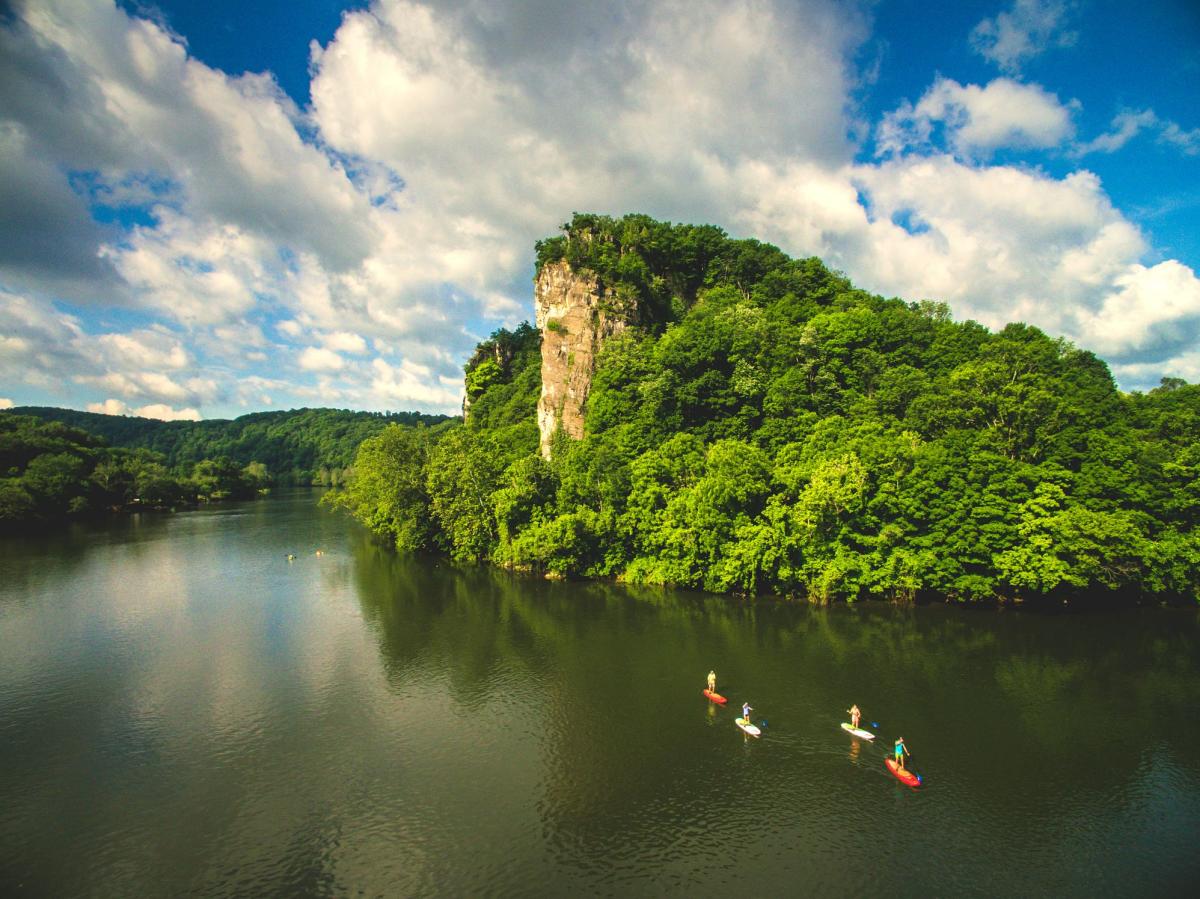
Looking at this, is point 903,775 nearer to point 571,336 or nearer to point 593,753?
point 593,753

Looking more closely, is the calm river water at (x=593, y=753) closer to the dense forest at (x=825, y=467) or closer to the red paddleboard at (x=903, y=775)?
the red paddleboard at (x=903, y=775)

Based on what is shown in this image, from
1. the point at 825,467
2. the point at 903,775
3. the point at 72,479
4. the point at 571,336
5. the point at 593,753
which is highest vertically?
the point at 571,336

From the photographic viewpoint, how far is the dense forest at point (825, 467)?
4259 cm

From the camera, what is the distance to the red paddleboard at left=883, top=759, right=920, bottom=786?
22297 millimetres

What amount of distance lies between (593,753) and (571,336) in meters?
54.3

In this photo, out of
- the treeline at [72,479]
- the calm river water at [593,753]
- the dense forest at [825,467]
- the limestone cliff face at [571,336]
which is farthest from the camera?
the treeline at [72,479]

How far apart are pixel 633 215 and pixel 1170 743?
77840mm

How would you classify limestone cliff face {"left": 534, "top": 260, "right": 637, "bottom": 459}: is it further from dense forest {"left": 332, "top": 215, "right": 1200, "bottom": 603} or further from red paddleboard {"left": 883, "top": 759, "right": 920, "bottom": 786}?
red paddleboard {"left": 883, "top": 759, "right": 920, "bottom": 786}

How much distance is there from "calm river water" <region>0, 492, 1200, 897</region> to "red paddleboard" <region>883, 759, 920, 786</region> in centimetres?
46

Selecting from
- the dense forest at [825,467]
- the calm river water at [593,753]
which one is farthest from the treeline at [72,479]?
the calm river water at [593,753]

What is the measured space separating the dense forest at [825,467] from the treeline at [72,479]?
6259 cm

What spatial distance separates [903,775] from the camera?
22.5 m

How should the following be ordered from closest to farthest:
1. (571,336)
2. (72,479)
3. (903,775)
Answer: (903,775)
(571,336)
(72,479)

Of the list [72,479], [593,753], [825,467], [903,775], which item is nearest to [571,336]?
[825,467]
